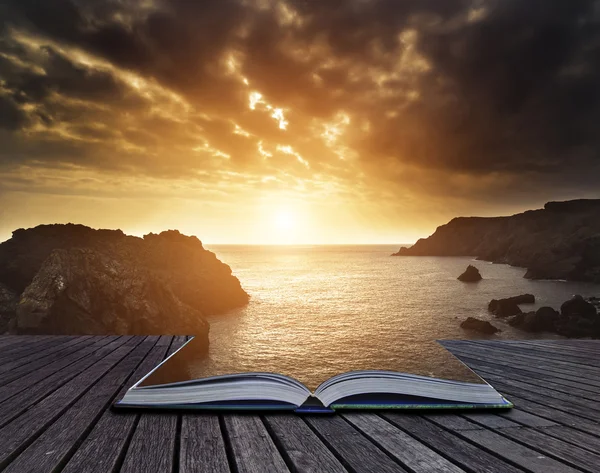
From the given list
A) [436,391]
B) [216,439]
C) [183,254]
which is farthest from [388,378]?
[183,254]

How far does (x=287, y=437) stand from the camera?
245 cm

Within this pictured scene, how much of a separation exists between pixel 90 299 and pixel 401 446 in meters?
29.1

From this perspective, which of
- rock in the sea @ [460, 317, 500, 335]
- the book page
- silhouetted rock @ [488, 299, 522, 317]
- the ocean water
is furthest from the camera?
silhouetted rock @ [488, 299, 522, 317]

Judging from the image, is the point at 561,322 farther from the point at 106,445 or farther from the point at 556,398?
the point at 106,445

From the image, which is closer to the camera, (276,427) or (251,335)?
(276,427)

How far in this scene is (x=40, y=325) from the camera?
23.4 m

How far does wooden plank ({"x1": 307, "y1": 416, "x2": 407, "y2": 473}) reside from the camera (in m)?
2.08

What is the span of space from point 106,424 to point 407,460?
86.8 inches

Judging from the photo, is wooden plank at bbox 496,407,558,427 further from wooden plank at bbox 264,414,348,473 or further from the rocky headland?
the rocky headland

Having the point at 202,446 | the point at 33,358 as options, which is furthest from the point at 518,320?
the point at 202,446

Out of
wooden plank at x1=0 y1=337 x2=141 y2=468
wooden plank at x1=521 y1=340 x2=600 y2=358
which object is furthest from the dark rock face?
wooden plank at x1=0 y1=337 x2=141 y2=468

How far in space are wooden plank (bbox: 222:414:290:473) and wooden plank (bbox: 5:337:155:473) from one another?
1033 mm

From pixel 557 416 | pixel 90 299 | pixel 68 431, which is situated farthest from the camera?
pixel 90 299

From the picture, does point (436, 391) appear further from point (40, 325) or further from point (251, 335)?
point (251, 335)
